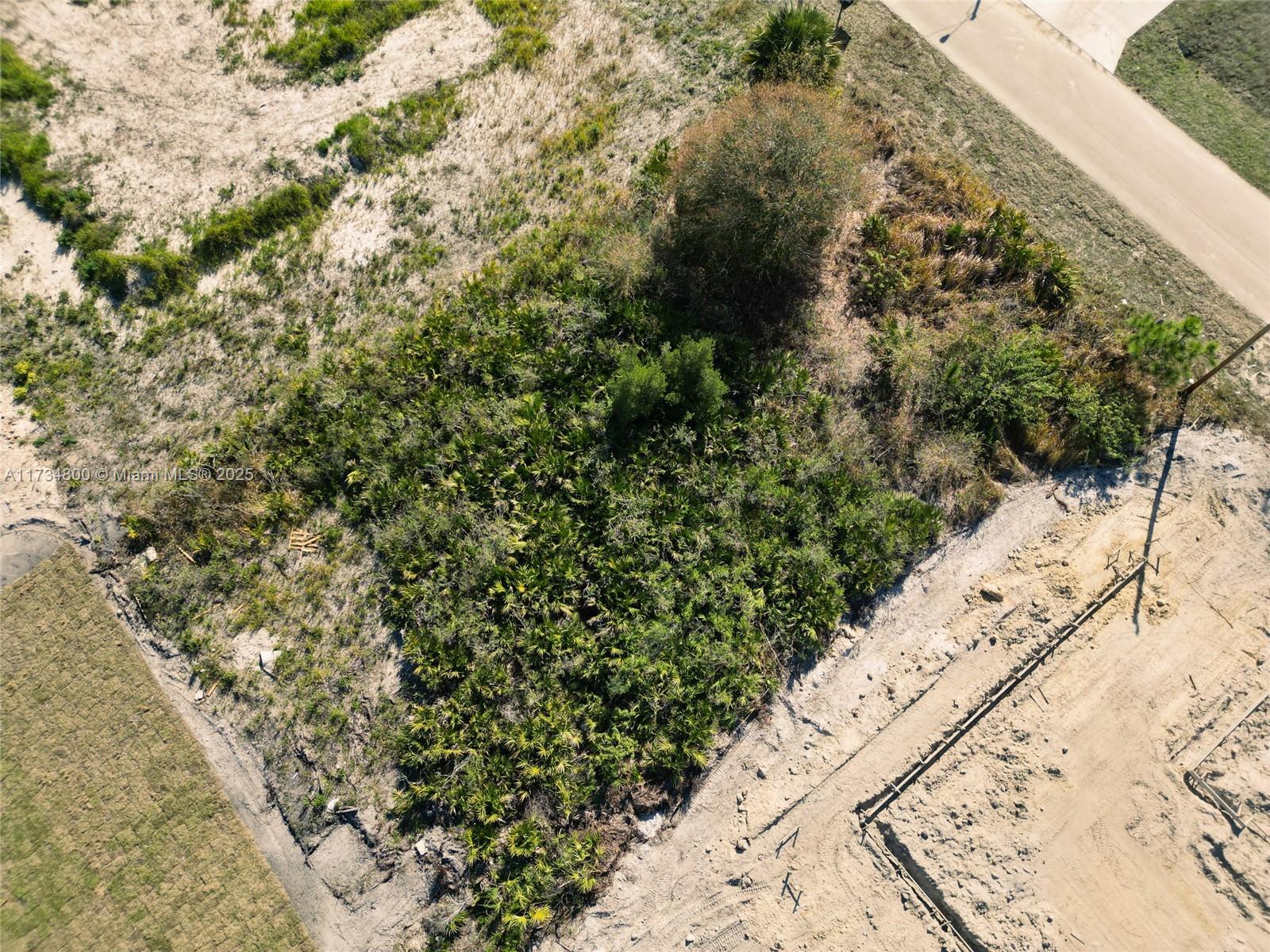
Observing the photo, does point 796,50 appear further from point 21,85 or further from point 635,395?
point 21,85

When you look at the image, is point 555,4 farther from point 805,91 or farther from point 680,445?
point 680,445

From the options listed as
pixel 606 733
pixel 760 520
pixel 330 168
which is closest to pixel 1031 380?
pixel 760 520

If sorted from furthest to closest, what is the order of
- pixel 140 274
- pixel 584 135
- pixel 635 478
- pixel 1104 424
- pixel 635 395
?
pixel 584 135 → pixel 140 274 → pixel 1104 424 → pixel 635 478 → pixel 635 395

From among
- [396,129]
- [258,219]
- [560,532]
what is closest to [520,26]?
[396,129]

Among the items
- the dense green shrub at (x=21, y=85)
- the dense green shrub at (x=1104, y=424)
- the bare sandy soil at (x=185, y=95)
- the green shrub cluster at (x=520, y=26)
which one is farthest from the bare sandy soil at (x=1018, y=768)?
the dense green shrub at (x=21, y=85)

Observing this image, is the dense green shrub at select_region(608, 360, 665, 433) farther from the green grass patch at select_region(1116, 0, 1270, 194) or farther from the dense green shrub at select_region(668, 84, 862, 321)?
the green grass patch at select_region(1116, 0, 1270, 194)

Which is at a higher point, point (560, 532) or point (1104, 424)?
point (1104, 424)

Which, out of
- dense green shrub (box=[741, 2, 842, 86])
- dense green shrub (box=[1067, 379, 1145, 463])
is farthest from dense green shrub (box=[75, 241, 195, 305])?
dense green shrub (box=[1067, 379, 1145, 463])

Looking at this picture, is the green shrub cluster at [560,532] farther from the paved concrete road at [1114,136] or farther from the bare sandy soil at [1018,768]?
the paved concrete road at [1114,136]
